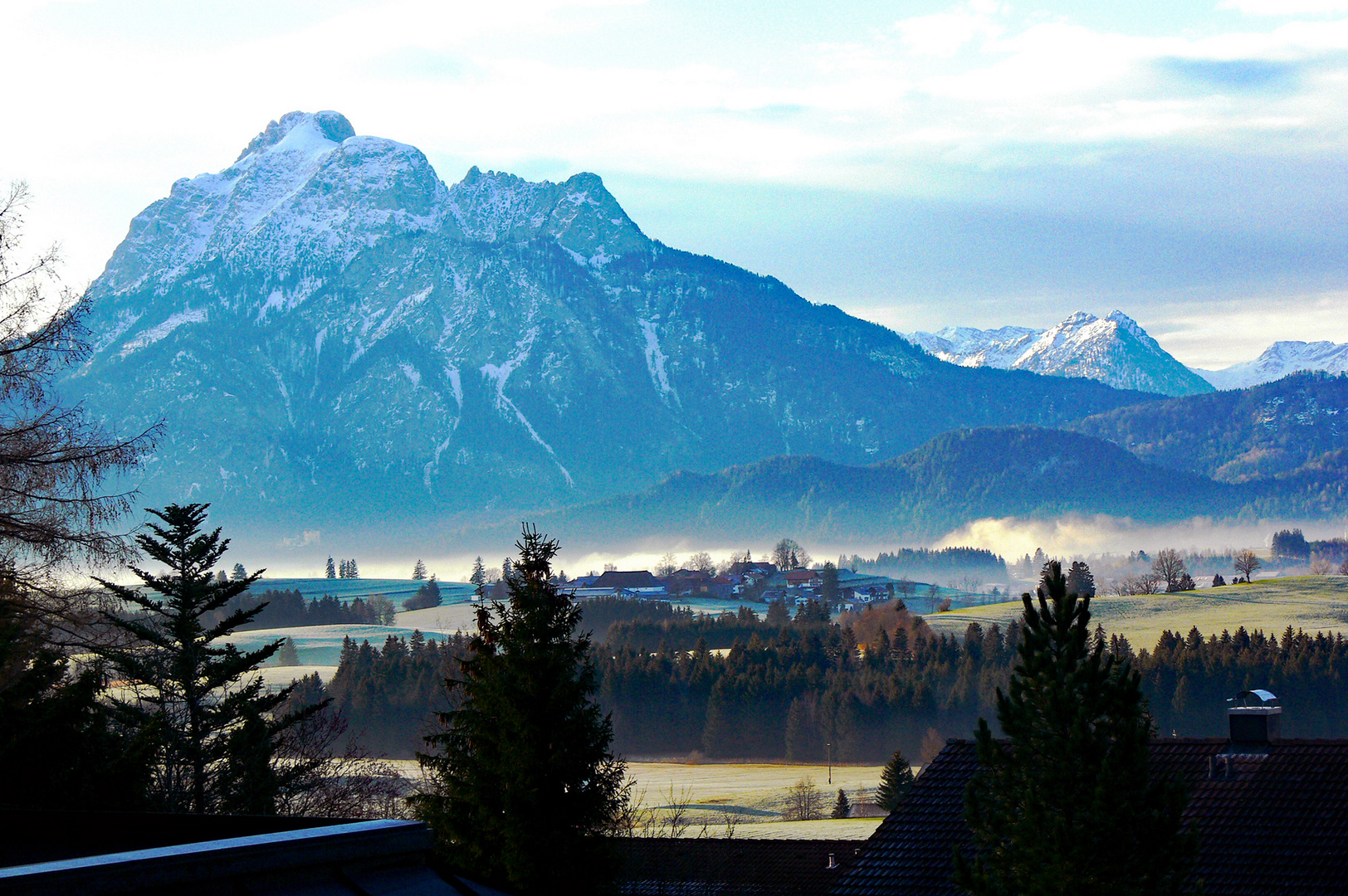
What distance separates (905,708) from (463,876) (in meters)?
160

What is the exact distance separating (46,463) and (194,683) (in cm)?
1306

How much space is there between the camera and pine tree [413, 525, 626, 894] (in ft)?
81.0

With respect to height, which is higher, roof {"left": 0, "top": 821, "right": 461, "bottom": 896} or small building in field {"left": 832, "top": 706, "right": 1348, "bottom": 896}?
roof {"left": 0, "top": 821, "right": 461, "bottom": 896}

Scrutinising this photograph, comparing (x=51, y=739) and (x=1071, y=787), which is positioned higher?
(x=51, y=739)

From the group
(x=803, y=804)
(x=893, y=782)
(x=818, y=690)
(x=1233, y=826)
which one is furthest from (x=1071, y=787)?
(x=818, y=690)

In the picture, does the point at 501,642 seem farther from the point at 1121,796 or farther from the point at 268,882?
the point at 268,882

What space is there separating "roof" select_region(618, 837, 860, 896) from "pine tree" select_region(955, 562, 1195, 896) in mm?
20002

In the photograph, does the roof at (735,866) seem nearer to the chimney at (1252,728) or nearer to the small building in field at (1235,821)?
the small building in field at (1235,821)

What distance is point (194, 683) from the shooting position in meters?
34.2

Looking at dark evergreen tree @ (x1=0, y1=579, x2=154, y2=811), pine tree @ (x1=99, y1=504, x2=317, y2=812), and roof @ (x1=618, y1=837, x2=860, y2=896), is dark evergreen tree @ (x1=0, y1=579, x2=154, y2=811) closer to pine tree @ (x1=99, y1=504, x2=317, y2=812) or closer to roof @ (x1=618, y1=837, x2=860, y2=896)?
pine tree @ (x1=99, y1=504, x2=317, y2=812)

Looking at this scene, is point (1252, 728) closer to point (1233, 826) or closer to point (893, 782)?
point (1233, 826)

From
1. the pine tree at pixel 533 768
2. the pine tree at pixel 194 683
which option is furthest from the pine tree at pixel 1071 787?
the pine tree at pixel 194 683

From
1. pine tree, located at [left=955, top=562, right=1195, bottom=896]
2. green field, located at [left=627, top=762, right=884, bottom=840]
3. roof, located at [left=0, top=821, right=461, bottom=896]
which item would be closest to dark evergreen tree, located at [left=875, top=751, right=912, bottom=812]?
green field, located at [left=627, top=762, right=884, bottom=840]

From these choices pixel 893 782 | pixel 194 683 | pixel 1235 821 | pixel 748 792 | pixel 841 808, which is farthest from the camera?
pixel 748 792
